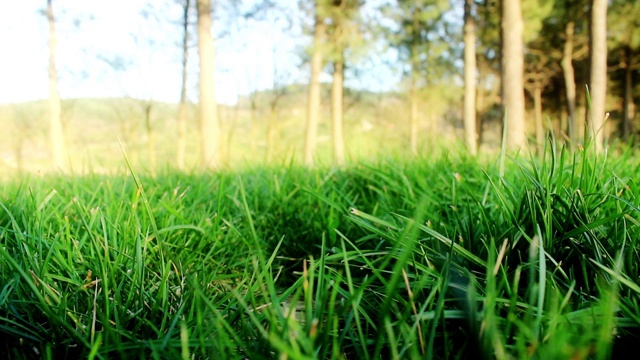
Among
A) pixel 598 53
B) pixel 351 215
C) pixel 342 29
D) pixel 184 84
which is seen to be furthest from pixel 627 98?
pixel 351 215

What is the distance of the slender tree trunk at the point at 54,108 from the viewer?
10.8 metres

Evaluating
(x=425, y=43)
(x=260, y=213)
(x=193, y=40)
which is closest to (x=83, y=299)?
(x=260, y=213)

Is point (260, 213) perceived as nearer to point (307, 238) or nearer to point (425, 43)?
point (307, 238)

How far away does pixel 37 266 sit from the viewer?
76 centimetres

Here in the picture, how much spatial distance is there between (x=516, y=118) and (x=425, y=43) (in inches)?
372

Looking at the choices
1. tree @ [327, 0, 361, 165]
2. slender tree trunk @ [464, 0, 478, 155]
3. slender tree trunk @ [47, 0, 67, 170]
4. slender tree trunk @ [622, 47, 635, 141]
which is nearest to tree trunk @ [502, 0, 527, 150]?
tree @ [327, 0, 361, 165]

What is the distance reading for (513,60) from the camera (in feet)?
21.6

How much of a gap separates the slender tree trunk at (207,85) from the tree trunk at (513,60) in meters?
5.09

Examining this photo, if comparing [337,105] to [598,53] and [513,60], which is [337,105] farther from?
[598,53]

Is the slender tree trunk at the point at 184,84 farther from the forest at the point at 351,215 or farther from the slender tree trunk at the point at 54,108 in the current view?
the slender tree trunk at the point at 54,108

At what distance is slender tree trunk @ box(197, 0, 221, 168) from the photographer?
7.71 m

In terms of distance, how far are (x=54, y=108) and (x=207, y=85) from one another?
241 inches

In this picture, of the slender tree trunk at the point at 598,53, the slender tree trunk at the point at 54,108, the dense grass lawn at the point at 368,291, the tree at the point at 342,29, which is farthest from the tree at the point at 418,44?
the dense grass lawn at the point at 368,291

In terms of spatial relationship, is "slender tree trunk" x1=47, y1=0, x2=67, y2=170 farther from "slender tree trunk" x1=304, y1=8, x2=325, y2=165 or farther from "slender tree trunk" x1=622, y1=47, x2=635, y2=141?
"slender tree trunk" x1=622, y1=47, x2=635, y2=141
